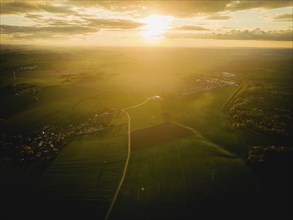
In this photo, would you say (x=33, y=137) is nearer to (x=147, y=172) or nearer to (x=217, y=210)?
(x=147, y=172)

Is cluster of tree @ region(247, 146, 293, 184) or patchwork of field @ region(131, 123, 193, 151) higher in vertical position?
cluster of tree @ region(247, 146, 293, 184)

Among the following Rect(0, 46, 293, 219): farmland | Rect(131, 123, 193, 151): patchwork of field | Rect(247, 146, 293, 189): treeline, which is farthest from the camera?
Rect(131, 123, 193, 151): patchwork of field

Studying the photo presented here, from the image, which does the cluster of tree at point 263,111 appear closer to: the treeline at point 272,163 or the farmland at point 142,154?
the farmland at point 142,154

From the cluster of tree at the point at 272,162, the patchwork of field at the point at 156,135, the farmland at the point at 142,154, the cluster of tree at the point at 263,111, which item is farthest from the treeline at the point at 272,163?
the patchwork of field at the point at 156,135

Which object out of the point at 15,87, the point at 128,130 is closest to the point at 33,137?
the point at 128,130

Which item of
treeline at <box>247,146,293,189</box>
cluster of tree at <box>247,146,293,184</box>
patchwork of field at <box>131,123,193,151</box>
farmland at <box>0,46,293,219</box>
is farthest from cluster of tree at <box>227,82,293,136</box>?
patchwork of field at <box>131,123,193,151</box>

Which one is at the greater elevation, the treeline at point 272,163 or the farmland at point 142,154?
the treeline at point 272,163

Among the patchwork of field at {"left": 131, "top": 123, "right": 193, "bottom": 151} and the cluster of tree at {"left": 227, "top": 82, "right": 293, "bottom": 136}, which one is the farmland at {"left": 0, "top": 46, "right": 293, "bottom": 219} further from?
the cluster of tree at {"left": 227, "top": 82, "right": 293, "bottom": 136}

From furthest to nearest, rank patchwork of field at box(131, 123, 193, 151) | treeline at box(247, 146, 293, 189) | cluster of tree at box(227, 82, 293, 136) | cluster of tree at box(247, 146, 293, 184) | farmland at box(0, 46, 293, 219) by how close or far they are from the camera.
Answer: cluster of tree at box(227, 82, 293, 136)
patchwork of field at box(131, 123, 193, 151)
cluster of tree at box(247, 146, 293, 184)
treeline at box(247, 146, 293, 189)
farmland at box(0, 46, 293, 219)
